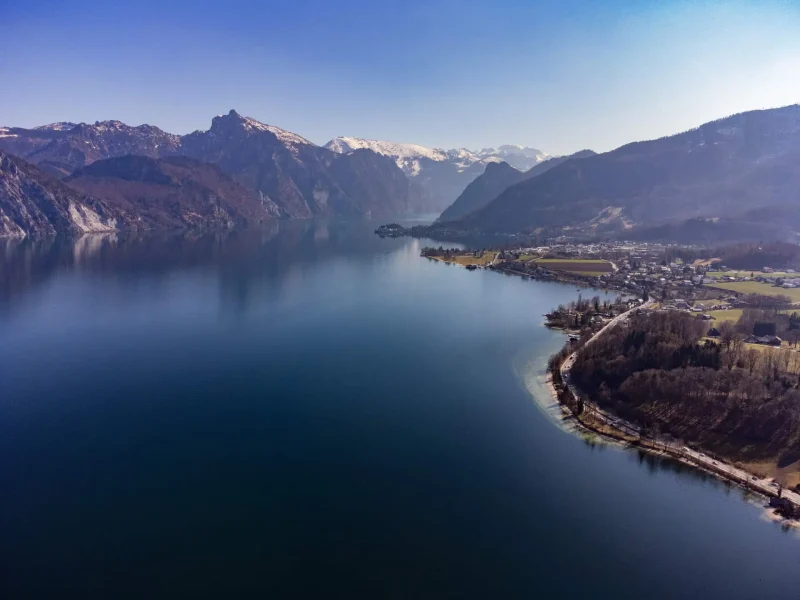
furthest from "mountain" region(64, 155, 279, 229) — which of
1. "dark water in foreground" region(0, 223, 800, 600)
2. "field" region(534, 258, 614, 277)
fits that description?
"dark water in foreground" region(0, 223, 800, 600)

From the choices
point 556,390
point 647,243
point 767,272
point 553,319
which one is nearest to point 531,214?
point 647,243

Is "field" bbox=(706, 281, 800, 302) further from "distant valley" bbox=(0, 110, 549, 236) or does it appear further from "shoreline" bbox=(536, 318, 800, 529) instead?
"distant valley" bbox=(0, 110, 549, 236)

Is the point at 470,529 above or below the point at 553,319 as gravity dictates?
below

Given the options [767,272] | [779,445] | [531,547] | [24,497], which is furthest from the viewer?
[767,272]

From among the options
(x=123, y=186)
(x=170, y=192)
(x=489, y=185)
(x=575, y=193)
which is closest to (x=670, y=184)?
(x=575, y=193)

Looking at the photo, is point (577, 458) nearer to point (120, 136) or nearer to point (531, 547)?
point (531, 547)

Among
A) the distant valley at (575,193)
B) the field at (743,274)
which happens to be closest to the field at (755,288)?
the field at (743,274)

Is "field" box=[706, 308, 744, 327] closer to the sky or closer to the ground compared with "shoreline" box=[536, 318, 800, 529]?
closer to the sky
